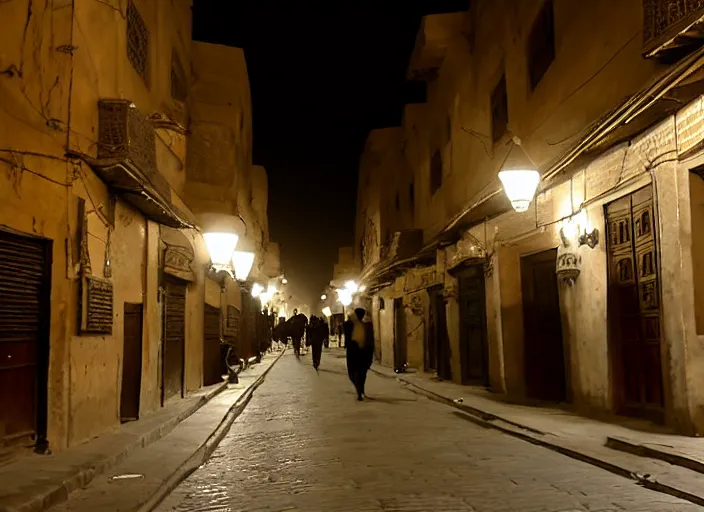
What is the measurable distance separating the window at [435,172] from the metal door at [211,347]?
769cm

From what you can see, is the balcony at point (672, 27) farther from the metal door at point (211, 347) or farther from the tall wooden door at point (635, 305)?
the metal door at point (211, 347)

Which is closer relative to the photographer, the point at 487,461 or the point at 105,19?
the point at 487,461

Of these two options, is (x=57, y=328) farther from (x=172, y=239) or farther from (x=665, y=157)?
(x=665, y=157)

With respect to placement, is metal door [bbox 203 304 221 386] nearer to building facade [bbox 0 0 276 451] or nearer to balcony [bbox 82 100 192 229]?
building facade [bbox 0 0 276 451]

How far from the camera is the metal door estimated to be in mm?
17891

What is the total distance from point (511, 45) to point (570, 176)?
401cm

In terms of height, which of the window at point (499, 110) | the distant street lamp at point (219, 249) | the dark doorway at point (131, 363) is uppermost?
the window at point (499, 110)

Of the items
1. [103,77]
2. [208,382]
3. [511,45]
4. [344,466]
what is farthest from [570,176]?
[208,382]

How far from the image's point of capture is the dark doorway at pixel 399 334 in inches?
987

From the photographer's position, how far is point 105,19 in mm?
9531

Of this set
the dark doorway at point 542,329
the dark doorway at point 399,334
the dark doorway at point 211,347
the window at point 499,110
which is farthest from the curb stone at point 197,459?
the dark doorway at point 399,334

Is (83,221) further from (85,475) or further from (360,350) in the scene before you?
(360,350)

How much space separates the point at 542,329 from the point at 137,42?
9.01 metres

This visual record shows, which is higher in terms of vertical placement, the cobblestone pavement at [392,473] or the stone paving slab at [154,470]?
the stone paving slab at [154,470]
